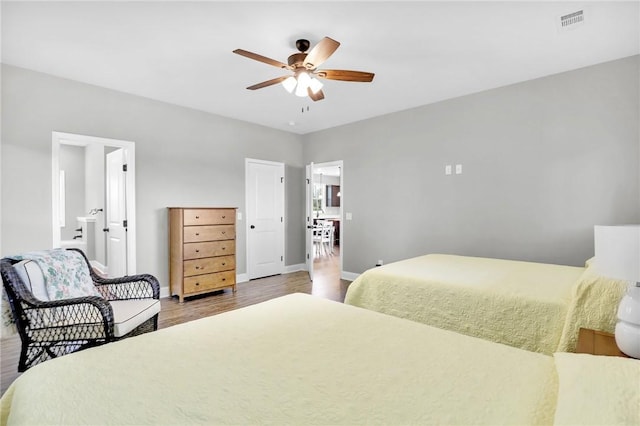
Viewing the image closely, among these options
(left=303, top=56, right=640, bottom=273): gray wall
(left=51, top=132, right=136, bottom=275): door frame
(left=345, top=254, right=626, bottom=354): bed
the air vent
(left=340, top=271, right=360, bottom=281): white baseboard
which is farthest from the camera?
(left=340, top=271, right=360, bottom=281): white baseboard

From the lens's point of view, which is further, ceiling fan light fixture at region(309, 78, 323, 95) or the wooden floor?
ceiling fan light fixture at region(309, 78, 323, 95)

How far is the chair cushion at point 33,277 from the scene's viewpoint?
2.02 metres

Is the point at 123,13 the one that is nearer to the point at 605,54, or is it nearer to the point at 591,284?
the point at 591,284

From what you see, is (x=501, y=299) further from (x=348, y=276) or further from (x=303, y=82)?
(x=348, y=276)

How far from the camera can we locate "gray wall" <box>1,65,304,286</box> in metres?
3.12

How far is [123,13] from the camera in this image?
90.6 inches

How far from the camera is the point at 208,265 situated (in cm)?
425

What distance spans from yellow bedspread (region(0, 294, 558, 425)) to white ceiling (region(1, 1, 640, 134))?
86.5 inches

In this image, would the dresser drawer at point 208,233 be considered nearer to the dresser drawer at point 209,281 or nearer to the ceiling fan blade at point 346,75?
the dresser drawer at point 209,281

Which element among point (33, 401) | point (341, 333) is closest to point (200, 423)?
point (33, 401)

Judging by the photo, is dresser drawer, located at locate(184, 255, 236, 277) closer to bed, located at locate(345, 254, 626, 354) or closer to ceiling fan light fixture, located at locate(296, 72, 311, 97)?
bed, located at locate(345, 254, 626, 354)

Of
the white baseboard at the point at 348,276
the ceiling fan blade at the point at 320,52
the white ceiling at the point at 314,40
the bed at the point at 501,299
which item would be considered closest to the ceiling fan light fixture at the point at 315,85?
the ceiling fan blade at the point at 320,52

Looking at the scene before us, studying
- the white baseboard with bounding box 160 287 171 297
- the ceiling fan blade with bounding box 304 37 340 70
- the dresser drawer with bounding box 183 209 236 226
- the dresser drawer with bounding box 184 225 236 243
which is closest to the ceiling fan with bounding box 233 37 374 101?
the ceiling fan blade with bounding box 304 37 340 70

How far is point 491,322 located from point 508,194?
2.13 metres
